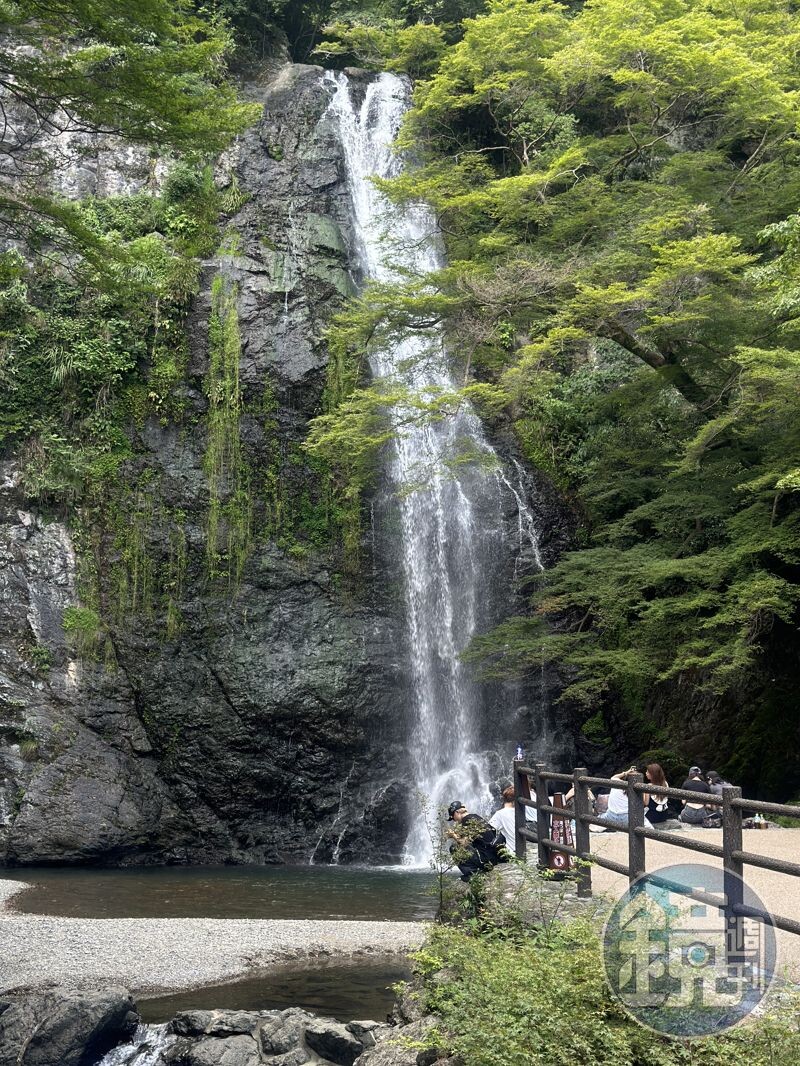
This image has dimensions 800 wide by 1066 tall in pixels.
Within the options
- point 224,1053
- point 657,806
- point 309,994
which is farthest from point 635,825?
point 657,806

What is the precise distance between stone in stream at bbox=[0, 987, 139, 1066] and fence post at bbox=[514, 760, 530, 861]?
3.32 metres

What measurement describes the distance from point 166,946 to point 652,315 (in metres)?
10.8

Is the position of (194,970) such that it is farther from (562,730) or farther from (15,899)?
(562,730)

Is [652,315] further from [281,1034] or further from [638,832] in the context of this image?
[281,1034]

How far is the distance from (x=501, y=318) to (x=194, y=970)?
38.2ft

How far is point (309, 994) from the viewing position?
842 centimetres

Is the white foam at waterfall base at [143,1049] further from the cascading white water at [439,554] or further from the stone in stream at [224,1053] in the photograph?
the cascading white water at [439,554]

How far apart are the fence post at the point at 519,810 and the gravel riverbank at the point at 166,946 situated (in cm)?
159

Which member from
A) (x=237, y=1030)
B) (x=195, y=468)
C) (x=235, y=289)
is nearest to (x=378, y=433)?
(x=195, y=468)

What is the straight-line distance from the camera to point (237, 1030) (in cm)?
721

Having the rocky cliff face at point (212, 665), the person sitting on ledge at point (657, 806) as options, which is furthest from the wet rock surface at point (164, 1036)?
the rocky cliff face at point (212, 665)

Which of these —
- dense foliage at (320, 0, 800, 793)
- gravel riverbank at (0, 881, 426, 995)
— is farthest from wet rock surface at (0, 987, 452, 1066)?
dense foliage at (320, 0, 800, 793)

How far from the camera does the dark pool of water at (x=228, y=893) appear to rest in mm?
11648

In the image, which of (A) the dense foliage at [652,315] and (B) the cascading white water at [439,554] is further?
(B) the cascading white water at [439,554]
